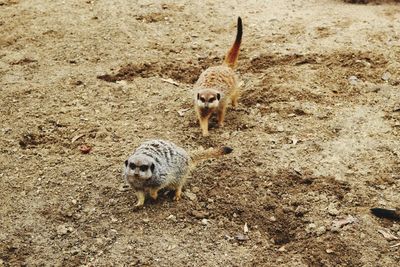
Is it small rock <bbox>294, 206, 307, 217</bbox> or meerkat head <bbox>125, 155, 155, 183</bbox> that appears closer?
meerkat head <bbox>125, 155, 155, 183</bbox>

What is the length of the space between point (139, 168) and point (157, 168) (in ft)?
0.40

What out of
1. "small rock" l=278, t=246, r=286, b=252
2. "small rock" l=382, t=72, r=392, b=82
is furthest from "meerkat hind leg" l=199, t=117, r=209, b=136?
"small rock" l=382, t=72, r=392, b=82

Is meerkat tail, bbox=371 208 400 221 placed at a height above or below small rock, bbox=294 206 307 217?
above

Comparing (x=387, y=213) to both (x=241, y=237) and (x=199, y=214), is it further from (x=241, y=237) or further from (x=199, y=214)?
(x=199, y=214)

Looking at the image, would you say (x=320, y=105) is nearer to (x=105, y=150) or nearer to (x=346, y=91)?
(x=346, y=91)

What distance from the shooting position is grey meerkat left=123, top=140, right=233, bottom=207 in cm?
301

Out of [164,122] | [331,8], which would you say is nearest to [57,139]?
[164,122]

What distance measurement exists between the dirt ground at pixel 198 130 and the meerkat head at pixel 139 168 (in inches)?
10.8

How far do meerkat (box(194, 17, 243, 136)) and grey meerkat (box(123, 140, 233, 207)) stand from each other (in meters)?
0.53

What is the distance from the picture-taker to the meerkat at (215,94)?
379 centimetres

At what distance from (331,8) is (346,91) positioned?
1760mm

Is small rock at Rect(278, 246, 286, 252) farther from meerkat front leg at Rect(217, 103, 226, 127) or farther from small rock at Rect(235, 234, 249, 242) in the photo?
meerkat front leg at Rect(217, 103, 226, 127)

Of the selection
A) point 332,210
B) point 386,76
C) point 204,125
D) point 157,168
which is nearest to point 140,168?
point 157,168

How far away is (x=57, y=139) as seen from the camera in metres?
3.86
